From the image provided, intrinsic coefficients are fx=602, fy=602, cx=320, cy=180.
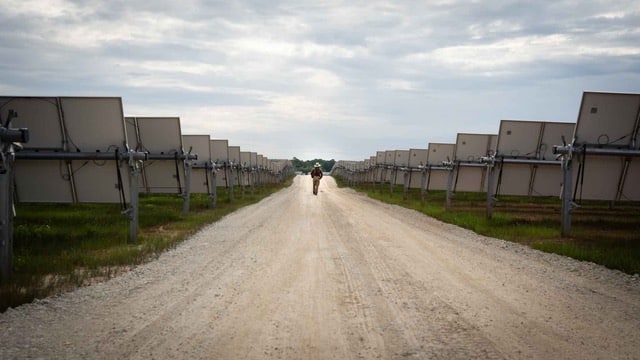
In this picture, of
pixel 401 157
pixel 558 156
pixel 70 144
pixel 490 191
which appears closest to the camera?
pixel 70 144

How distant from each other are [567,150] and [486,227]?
3.92m

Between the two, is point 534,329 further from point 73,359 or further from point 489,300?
point 73,359

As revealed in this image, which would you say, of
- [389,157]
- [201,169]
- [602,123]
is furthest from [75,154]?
[389,157]

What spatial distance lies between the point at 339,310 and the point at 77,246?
897 centimetres

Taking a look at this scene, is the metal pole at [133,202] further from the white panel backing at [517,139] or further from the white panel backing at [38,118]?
the white panel backing at [517,139]

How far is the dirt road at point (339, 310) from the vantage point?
6.34 meters

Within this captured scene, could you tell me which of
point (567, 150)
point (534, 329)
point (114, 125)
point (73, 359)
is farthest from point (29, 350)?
point (567, 150)

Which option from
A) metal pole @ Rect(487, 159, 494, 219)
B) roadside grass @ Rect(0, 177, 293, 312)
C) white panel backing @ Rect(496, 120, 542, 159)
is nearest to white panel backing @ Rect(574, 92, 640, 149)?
metal pole @ Rect(487, 159, 494, 219)

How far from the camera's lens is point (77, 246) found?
47.7 ft

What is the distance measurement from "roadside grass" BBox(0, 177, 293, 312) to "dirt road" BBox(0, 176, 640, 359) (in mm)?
566

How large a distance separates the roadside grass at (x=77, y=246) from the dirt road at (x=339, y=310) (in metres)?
0.57

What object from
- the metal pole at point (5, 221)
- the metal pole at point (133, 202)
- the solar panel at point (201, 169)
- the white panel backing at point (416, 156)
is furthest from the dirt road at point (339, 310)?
the white panel backing at point (416, 156)

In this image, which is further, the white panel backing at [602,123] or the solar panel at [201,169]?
the solar panel at [201,169]

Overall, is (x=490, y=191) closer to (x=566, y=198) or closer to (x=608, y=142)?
(x=608, y=142)
